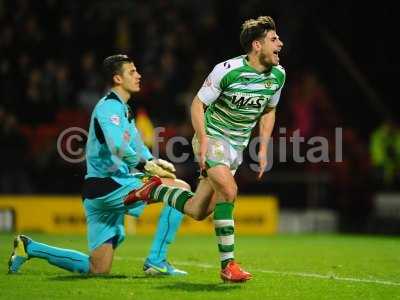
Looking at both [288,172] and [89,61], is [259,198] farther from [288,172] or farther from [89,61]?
[89,61]

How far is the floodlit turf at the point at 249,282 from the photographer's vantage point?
23.5 feet

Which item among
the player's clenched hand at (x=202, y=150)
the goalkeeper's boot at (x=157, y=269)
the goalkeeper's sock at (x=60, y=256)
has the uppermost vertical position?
the player's clenched hand at (x=202, y=150)

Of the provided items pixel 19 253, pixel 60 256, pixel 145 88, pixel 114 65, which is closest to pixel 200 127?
pixel 114 65

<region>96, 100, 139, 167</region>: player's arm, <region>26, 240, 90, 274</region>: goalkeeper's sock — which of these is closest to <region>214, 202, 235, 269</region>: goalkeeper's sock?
<region>96, 100, 139, 167</region>: player's arm

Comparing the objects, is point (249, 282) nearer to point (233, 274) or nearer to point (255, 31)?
point (233, 274)

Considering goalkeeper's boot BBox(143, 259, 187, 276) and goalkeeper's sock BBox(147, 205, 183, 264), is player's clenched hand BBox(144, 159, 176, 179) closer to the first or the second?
goalkeeper's sock BBox(147, 205, 183, 264)

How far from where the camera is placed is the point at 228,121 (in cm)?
789

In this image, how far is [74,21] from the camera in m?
18.0

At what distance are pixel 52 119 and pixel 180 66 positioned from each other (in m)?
2.62

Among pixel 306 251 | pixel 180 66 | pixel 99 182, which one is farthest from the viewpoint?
pixel 180 66

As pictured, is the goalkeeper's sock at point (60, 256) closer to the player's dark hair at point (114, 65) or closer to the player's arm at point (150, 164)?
the player's arm at point (150, 164)

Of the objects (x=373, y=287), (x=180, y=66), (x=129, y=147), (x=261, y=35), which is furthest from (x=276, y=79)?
(x=180, y=66)

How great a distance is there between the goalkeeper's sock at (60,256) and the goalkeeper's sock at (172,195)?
91cm

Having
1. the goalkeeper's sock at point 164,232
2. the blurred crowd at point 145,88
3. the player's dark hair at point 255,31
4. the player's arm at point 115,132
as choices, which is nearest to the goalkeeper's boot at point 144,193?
the player's arm at point 115,132
